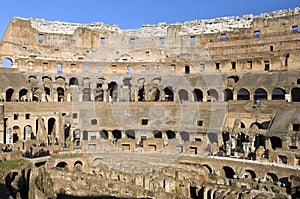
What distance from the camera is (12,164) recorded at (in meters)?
23.8

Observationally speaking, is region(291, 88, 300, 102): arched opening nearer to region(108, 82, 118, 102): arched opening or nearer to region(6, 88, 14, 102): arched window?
region(108, 82, 118, 102): arched opening

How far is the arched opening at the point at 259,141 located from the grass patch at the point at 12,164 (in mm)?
19321

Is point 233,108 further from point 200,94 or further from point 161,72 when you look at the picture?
point 161,72

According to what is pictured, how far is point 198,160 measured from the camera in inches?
1064

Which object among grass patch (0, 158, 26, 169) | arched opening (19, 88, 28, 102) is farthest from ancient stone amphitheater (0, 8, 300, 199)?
grass patch (0, 158, 26, 169)

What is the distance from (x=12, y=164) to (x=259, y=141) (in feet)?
66.8

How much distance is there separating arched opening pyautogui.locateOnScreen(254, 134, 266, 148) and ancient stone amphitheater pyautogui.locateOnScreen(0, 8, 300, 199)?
0.35 feet

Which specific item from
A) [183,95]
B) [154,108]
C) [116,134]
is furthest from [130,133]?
[183,95]

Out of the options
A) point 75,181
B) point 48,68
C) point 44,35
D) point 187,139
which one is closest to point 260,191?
point 75,181

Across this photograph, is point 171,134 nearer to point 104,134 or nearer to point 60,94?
point 104,134

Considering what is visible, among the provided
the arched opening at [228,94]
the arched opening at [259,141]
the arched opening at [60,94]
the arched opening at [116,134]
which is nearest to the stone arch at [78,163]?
the arched opening at [116,134]

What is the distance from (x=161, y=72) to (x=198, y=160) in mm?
17037

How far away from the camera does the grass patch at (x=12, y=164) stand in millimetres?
23169

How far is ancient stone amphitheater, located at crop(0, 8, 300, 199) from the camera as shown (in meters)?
21.5
